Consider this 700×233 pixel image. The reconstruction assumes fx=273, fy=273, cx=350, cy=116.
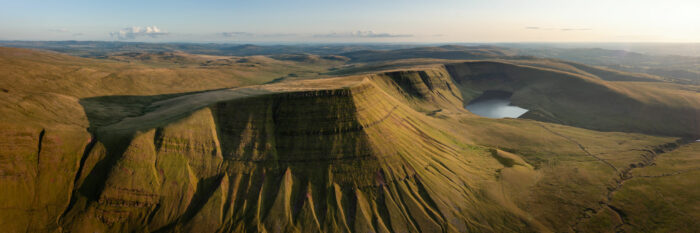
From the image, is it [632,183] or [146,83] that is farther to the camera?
[146,83]

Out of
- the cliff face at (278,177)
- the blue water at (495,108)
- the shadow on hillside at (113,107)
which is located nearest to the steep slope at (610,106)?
the blue water at (495,108)

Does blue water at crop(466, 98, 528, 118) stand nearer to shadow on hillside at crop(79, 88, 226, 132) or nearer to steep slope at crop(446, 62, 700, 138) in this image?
steep slope at crop(446, 62, 700, 138)

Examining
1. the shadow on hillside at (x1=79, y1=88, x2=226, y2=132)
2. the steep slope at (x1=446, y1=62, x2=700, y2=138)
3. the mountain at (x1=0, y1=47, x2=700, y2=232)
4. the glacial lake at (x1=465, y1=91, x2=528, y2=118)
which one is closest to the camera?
the mountain at (x1=0, y1=47, x2=700, y2=232)

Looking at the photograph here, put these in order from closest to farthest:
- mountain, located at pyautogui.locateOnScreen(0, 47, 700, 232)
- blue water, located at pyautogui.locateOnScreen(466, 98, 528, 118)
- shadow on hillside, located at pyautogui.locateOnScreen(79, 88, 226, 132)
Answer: mountain, located at pyautogui.locateOnScreen(0, 47, 700, 232), shadow on hillside, located at pyautogui.locateOnScreen(79, 88, 226, 132), blue water, located at pyautogui.locateOnScreen(466, 98, 528, 118)

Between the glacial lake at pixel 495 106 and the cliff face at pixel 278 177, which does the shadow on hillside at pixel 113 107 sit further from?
the glacial lake at pixel 495 106

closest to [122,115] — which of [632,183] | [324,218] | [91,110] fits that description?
[91,110]

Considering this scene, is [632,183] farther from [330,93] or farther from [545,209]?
[330,93]

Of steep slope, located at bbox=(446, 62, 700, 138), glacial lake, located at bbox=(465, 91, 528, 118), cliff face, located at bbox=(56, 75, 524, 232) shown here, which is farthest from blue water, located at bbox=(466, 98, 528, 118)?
cliff face, located at bbox=(56, 75, 524, 232)

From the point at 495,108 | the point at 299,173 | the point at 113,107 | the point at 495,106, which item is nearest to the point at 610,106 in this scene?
the point at 495,108
